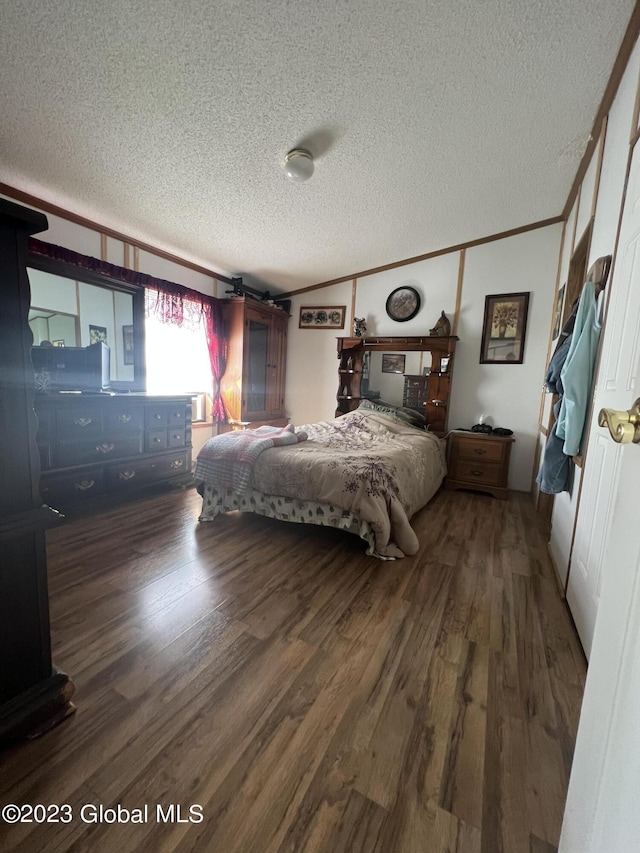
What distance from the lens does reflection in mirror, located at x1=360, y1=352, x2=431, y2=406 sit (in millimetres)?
4106

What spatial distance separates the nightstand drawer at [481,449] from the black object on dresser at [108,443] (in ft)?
9.49

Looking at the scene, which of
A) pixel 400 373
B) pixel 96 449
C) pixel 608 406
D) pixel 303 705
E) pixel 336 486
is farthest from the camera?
pixel 400 373

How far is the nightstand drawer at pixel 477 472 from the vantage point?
11.7 feet

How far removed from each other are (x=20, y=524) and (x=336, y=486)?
1.60 metres

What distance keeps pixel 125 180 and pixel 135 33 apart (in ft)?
3.62

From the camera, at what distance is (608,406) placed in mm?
1483

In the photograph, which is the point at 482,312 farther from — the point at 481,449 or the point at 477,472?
the point at 477,472

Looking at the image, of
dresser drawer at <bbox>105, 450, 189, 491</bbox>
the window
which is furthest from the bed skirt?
the window

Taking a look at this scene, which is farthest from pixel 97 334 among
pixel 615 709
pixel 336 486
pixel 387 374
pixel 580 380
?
pixel 615 709

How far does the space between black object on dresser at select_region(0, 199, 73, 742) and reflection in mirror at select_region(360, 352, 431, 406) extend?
3.67 m

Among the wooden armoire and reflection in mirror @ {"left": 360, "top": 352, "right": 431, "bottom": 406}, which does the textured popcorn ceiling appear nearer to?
the wooden armoire

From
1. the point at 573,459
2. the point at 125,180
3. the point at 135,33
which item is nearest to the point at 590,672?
the point at 573,459

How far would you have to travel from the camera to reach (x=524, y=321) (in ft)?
12.1

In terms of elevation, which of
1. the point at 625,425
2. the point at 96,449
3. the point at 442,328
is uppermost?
the point at 442,328
